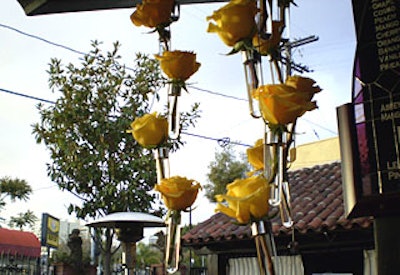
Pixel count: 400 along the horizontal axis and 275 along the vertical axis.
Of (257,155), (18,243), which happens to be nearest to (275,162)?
(257,155)

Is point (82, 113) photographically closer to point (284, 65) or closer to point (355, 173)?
point (355, 173)

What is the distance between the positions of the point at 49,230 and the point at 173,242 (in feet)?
40.2

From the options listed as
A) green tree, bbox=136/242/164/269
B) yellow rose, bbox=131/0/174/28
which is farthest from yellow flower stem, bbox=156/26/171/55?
green tree, bbox=136/242/164/269

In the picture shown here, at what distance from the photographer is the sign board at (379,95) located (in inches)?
105

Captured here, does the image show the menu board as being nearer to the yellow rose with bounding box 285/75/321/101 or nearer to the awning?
the yellow rose with bounding box 285/75/321/101

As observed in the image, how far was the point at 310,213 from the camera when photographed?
594 cm

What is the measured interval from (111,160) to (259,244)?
18.3 feet

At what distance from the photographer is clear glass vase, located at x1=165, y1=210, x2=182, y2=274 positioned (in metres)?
1.06

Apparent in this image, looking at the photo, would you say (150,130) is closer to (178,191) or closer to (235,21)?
(178,191)

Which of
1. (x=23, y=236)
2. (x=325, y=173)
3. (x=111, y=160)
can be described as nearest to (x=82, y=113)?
(x=111, y=160)

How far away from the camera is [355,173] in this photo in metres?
3.01

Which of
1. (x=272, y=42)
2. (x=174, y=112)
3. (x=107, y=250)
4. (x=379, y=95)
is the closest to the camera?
(x=272, y=42)

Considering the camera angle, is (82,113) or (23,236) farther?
(23,236)

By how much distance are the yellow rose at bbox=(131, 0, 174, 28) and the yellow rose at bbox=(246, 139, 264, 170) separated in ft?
1.29
